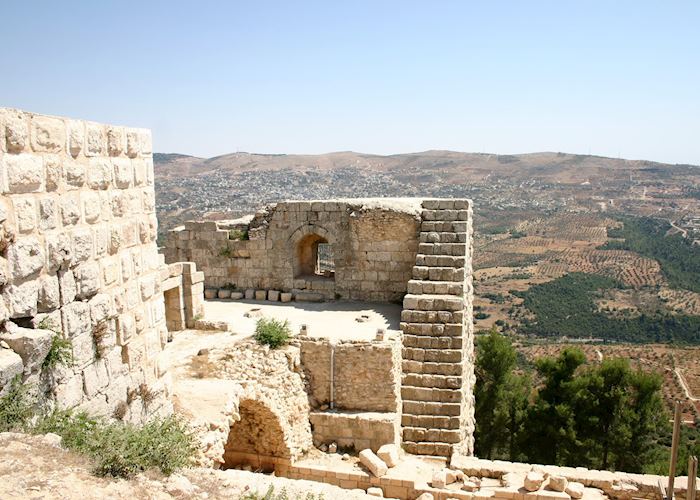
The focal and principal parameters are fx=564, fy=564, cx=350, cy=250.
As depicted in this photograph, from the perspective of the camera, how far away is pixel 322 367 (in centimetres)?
1079

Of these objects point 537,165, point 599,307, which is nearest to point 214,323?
point 599,307

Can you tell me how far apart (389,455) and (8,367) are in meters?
7.25

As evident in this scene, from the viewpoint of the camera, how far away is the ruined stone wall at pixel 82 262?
13.7 ft

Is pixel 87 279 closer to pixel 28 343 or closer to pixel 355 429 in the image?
pixel 28 343

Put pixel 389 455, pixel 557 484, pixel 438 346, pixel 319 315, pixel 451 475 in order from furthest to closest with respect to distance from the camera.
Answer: pixel 319 315 → pixel 438 346 → pixel 389 455 → pixel 451 475 → pixel 557 484

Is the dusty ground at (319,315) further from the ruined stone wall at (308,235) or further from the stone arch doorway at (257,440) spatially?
the stone arch doorway at (257,440)

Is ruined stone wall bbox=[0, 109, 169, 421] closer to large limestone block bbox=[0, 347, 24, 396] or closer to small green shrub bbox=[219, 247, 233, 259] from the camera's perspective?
large limestone block bbox=[0, 347, 24, 396]

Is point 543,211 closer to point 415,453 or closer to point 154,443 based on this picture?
point 415,453

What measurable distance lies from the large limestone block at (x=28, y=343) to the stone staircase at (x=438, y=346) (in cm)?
776

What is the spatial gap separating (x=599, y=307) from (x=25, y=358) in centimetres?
5393

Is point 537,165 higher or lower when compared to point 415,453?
higher

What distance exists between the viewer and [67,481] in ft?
12.2

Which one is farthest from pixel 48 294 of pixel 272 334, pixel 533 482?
pixel 533 482

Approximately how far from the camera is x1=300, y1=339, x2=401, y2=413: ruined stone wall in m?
10.5
